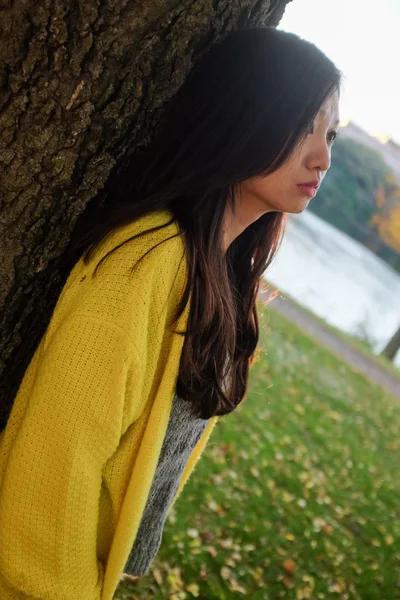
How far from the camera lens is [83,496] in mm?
1326

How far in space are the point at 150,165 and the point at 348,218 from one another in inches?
1210

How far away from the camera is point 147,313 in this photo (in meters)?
1.32

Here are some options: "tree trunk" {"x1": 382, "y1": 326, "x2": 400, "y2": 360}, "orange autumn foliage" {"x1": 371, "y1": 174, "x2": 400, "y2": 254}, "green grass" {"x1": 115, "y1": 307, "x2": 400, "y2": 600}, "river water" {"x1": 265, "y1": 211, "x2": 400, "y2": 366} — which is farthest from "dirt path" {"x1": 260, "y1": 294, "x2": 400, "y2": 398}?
"orange autumn foliage" {"x1": 371, "y1": 174, "x2": 400, "y2": 254}

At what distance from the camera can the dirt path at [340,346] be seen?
10023 millimetres

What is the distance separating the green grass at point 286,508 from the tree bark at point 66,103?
0.94m

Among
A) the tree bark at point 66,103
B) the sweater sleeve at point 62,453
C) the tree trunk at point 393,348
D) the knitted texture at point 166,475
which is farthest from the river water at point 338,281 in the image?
the sweater sleeve at point 62,453

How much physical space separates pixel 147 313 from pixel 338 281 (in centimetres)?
1818

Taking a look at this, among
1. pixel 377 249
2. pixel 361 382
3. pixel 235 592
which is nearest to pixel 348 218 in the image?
pixel 377 249

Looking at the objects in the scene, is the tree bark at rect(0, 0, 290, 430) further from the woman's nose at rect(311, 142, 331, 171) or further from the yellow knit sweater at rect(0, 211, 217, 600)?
the woman's nose at rect(311, 142, 331, 171)

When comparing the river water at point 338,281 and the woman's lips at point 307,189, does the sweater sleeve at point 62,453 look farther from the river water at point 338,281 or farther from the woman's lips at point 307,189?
the river water at point 338,281

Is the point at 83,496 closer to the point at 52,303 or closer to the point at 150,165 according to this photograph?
the point at 52,303

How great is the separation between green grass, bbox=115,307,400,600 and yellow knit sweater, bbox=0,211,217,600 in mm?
823

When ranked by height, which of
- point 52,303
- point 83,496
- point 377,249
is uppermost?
point 52,303

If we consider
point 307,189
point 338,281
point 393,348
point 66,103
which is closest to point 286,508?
point 307,189
